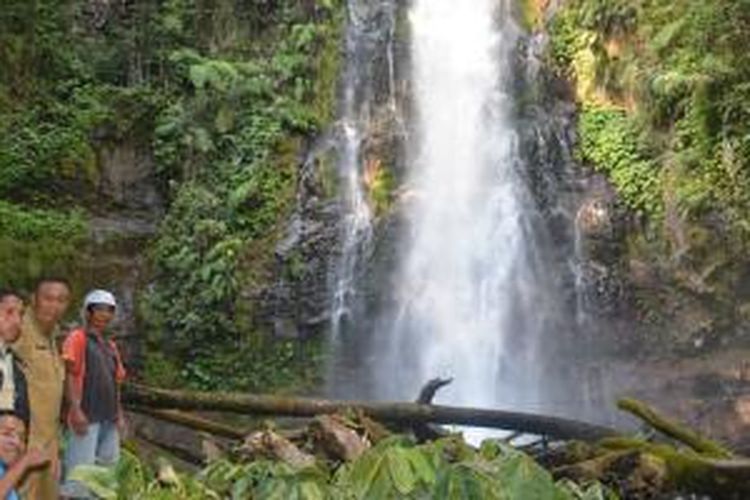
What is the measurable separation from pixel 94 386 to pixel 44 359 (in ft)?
2.33

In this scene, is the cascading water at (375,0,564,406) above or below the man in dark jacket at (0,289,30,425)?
above

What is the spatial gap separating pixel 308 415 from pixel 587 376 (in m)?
10.7

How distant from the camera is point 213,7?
752 inches

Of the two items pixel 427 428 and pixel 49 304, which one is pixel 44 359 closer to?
→ pixel 49 304

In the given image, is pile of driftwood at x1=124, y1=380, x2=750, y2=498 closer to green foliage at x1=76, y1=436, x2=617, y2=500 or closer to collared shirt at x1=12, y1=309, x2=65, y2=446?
green foliage at x1=76, y1=436, x2=617, y2=500

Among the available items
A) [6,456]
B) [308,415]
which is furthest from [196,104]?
[6,456]

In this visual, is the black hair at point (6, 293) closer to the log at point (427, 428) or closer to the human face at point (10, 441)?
the human face at point (10, 441)

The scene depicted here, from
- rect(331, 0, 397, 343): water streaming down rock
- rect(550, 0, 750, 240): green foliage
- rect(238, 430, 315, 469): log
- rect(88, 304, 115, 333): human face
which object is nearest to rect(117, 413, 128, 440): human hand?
rect(88, 304, 115, 333): human face

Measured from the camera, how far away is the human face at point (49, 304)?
4547 millimetres

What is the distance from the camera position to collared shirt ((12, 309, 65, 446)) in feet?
14.1

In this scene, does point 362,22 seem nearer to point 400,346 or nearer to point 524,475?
point 400,346

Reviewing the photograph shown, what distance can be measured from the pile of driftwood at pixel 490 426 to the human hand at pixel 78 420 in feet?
1.24

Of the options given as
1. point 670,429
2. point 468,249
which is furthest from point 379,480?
point 468,249

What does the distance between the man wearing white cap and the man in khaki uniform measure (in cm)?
44
